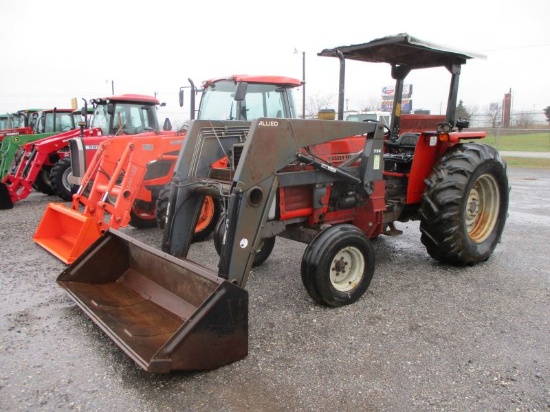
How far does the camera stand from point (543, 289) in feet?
14.5

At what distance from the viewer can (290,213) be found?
407cm

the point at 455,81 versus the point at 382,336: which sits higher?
the point at 455,81

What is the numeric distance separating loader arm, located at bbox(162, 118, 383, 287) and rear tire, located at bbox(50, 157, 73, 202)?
7.26 meters

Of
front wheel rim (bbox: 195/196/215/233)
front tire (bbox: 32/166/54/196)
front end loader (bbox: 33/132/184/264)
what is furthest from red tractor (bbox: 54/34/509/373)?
front tire (bbox: 32/166/54/196)

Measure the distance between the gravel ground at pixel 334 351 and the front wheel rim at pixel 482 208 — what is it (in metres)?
0.45

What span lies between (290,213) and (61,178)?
7.99 m

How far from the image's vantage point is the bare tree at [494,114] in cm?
3572

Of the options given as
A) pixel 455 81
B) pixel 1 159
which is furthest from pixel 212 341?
pixel 1 159

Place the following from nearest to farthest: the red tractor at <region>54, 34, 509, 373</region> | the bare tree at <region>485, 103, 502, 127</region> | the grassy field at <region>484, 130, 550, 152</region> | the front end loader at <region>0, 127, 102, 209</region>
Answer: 1. the red tractor at <region>54, 34, 509, 373</region>
2. the front end loader at <region>0, 127, 102, 209</region>
3. the grassy field at <region>484, 130, 550, 152</region>
4. the bare tree at <region>485, 103, 502, 127</region>

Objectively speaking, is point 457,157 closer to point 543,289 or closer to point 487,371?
point 543,289

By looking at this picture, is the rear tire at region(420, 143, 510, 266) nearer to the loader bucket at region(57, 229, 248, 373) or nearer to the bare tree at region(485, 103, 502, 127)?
the loader bucket at region(57, 229, 248, 373)

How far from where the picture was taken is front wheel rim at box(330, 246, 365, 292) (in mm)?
3975

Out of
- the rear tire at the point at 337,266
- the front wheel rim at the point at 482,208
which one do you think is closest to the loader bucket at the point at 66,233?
the rear tire at the point at 337,266

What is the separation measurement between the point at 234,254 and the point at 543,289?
315cm
